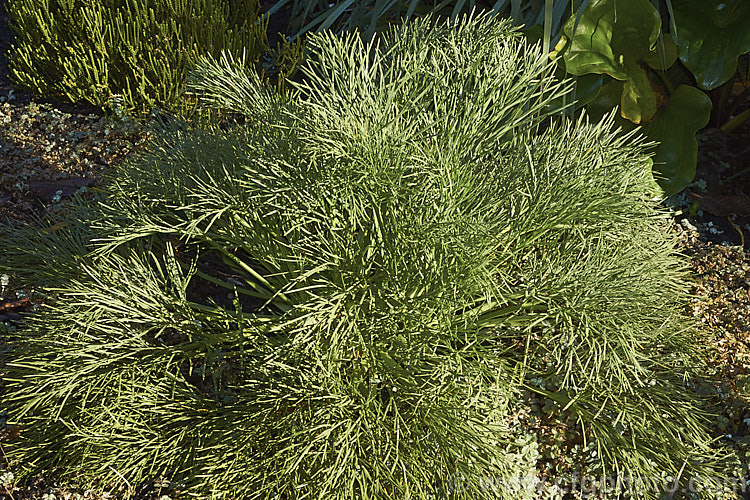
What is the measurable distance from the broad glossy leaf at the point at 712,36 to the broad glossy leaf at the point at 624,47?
75 mm

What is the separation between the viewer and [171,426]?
1.78 m

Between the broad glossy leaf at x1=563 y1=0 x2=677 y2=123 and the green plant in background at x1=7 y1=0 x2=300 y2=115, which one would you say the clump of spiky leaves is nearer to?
the broad glossy leaf at x1=563 y1=0 x2=677 y2=123

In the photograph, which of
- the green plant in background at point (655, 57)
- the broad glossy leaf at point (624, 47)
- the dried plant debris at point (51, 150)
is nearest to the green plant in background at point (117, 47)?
the dried plant debris at point (51, 150)

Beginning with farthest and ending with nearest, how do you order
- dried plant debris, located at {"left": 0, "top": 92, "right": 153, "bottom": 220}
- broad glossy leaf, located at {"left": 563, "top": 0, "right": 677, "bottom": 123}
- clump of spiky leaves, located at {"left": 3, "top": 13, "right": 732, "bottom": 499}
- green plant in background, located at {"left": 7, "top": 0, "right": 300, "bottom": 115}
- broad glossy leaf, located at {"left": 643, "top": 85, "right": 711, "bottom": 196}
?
green plant in background, located at {"left": 7, "top": 0, "right": 300, "bottom": 115}
dried plant debris, located at {"left": 0, "top": 92, "right": 153, "bottom": 220}
broad glossy leaf, located at {"left": 643, "top": 85, "right": 711, "bottom": 196}
broad glossy leaf, located at {"left": 563, "top": 0, "right": 677, "bottom": 123}
clump of spiky leaves, located at {"left": 3, "top": 13, "right": 732, "bottom": 499}

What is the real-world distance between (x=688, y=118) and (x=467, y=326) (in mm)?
1634

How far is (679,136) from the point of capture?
2711 mm

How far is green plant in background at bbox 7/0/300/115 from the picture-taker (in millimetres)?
3188

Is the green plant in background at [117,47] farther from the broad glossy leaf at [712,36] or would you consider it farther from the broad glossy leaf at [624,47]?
the broad glossy leaf at [712,36]

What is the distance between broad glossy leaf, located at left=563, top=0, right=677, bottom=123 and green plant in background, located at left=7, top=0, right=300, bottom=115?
4.74ft

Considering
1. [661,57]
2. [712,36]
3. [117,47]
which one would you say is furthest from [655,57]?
[117,47]

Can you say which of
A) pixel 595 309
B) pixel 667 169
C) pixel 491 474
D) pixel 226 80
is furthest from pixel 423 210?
pixel 667 169

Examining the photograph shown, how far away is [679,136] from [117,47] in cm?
254

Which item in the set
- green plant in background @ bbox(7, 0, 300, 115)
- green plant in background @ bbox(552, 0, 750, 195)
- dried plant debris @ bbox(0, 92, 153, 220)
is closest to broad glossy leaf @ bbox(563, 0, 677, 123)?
green plant in background @ bbox(552, 0, 750, 195)

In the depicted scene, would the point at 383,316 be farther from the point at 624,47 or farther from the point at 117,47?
the point at 117,47
